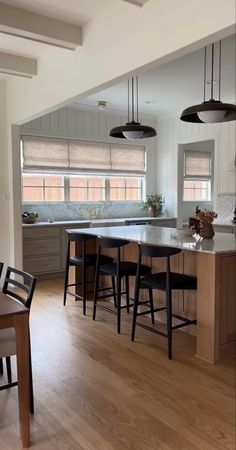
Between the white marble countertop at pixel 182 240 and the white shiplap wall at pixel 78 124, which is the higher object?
the white shiplap wall at pixel 78 124

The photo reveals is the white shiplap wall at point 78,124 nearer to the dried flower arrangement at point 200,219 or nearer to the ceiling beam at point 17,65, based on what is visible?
the ceiling beam at point 17,65

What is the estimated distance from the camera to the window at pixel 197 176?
25.4 feet

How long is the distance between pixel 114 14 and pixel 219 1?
109cm

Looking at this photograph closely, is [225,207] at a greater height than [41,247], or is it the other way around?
[225,207]

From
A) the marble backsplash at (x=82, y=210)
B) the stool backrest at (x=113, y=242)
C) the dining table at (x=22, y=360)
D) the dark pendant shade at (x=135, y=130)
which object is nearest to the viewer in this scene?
the dining table at (x=22, y=360)

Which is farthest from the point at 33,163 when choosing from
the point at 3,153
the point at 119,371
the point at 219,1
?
the point at 219,1

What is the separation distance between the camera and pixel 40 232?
5.69 m

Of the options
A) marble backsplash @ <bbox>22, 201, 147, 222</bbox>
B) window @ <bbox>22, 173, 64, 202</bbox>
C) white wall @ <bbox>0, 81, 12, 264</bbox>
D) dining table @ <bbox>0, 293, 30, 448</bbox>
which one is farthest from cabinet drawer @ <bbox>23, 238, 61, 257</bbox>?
dining table @ <bbox>0, 293, 30, 448</bbox>

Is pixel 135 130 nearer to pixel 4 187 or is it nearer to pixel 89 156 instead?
pixel 4 187

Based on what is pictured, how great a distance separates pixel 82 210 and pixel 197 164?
2761 millimetres

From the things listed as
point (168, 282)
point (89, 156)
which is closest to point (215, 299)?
point (168, 282)

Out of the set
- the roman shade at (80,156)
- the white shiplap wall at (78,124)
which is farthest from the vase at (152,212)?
→ the white shiplap wall at (78,124)

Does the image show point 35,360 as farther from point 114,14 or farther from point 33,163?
point 33,163

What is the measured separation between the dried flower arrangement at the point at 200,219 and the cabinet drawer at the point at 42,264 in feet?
8.80
